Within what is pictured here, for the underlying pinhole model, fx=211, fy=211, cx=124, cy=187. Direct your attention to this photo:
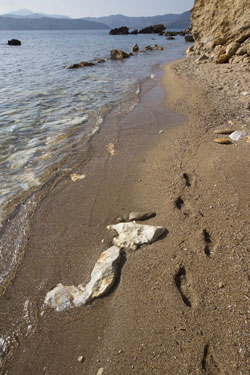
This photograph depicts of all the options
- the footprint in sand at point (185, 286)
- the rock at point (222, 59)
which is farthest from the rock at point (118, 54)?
the footprint in sand at point (185, 286)

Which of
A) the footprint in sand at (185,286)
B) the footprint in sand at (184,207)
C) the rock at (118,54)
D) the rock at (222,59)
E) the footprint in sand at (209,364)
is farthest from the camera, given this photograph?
the rock at (118,54)

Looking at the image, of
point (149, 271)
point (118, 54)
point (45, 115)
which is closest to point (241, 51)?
point (45, 115)

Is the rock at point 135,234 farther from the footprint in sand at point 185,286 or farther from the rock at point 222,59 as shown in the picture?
the rock at point 222,59

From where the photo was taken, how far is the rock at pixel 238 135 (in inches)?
205

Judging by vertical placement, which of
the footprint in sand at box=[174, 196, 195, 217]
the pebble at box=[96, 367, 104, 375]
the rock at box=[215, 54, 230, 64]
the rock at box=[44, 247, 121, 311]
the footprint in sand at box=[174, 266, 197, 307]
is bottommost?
the pebble at box=[96, 367, 104, 375]

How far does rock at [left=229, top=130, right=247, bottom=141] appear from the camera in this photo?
17.1 ft

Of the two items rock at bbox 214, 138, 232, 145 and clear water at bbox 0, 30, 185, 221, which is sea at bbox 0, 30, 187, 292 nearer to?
clear water at bbox 0, 30, 185, 221

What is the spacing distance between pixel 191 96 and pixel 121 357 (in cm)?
945

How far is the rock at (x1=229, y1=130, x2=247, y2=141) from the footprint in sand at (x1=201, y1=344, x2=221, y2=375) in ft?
15.3

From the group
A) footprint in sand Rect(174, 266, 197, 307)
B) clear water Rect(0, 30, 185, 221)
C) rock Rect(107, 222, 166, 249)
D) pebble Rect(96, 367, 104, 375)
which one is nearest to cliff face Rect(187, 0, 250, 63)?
clear water Rect(0, 30, 185, 221)

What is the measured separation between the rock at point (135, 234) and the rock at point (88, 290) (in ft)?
1.05

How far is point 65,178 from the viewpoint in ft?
15.9

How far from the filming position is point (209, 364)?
192cm

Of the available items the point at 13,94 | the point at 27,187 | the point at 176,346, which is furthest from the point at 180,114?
the point at 13,94
